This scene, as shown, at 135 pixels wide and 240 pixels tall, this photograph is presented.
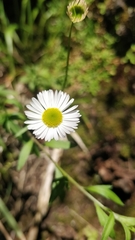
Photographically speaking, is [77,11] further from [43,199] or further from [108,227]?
[43,199]

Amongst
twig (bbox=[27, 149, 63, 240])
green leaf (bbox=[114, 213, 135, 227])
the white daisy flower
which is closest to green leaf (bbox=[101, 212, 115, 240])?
green leaf (bbox=[114, 213, 135, 227])

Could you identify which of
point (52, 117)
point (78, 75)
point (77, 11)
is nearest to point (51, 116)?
point (52, 117)

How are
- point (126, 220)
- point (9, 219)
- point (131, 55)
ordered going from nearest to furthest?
point (126, 220)
point (9, 219)
point (131, 55)

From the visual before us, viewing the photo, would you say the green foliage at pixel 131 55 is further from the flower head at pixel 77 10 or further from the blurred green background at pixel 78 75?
the flower head at pixel 77 10

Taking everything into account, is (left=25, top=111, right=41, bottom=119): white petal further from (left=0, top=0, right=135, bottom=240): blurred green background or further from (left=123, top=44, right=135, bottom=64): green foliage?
Result: (left=123, top=44, right=135, bottom=64): green foliage

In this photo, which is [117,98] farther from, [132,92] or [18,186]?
[18,186]

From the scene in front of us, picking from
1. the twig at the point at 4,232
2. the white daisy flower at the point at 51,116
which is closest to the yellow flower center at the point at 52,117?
the white daisy flower at the point at 51,116

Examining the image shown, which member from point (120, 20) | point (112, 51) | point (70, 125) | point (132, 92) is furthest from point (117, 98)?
point (70, 125)
